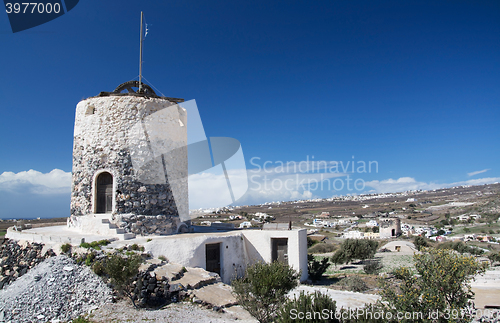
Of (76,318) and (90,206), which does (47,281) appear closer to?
(76,318)

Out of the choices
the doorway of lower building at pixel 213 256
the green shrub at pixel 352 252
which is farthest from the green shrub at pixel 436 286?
the green shrub at pixel 352 252

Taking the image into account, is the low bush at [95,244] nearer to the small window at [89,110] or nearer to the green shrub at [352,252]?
the small window at [89,110]

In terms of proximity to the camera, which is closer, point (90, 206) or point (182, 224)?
point (90, 206)

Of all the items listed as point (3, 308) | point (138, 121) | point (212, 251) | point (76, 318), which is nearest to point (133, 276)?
point (76, 318)

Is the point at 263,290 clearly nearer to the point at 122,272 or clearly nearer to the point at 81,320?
the point at 122,272

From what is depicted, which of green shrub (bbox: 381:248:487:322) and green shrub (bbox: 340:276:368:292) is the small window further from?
green shrub (bbox: 340:276:368:292)

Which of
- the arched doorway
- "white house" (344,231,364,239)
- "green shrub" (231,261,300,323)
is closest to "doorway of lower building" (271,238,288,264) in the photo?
"green shrub" (231,261,300,323)

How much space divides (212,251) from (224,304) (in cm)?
415

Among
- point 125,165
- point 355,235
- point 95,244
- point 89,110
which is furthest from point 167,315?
point 355,235

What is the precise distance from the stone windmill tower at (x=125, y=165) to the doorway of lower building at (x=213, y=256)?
1850mm

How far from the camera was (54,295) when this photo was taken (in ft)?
25.0

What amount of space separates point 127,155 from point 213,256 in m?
5.04

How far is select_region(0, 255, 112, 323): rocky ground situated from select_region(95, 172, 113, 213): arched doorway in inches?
151

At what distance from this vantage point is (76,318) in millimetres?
6988
